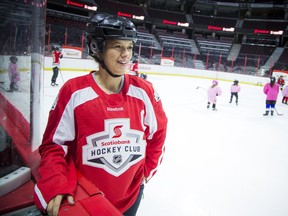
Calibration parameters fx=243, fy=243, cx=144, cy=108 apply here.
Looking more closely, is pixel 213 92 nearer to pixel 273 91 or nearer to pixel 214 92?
pixel 214 92

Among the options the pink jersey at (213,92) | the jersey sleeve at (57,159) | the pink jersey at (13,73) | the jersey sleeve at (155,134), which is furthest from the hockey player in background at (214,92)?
the pink jersey at (13,73)

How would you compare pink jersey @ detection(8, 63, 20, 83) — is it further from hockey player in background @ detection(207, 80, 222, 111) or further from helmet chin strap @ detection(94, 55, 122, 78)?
hockey player in background @ detection(207, 80, 222, 111)

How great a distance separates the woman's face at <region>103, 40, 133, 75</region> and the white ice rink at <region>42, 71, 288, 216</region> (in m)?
1.56

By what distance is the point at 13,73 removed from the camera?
964mm

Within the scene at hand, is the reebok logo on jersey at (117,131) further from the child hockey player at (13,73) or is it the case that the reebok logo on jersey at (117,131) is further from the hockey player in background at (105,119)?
the child hockey player at (13,73)

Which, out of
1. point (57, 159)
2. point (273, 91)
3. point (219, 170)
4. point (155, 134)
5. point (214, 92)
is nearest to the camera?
point (57, 159)

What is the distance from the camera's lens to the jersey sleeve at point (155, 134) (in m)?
1.24

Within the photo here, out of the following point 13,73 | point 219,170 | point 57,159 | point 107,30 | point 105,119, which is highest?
point 107,30

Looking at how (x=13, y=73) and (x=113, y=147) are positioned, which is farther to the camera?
(x=113, y=147)

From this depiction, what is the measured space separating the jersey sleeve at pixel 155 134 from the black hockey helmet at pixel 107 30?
0.33 meters

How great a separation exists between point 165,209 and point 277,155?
2526 millimetres

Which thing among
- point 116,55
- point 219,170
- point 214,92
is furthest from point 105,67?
point 214,92

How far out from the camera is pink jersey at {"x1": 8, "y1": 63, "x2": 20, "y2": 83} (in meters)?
0.92

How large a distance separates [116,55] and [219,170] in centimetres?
255
